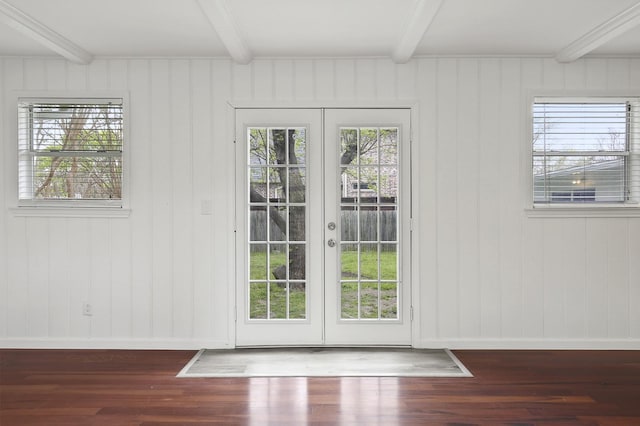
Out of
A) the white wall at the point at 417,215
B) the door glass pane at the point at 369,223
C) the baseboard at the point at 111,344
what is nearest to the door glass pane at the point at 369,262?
the door glass pane at the point at 369,223

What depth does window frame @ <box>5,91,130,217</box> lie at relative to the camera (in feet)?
12.9

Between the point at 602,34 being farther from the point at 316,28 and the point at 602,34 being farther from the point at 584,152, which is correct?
the point at 316,28

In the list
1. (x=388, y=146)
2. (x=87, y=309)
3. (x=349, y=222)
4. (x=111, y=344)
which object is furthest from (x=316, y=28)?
(x=111, y=344)

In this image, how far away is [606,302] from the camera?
393cm

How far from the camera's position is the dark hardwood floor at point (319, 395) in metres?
2.68

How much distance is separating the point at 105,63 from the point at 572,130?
4070 millimetres

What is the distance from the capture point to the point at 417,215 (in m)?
3.93

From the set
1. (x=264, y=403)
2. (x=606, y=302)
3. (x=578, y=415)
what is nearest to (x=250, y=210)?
(x=264, y=403)

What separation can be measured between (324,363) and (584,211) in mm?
2537

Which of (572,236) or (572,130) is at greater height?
(572,130)

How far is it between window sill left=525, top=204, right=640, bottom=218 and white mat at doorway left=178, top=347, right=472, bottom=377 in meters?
1.43

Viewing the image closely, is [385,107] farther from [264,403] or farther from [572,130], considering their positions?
[264,403]

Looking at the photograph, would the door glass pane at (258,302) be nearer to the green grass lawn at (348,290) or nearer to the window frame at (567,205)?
the green grass lawn at (348,290)

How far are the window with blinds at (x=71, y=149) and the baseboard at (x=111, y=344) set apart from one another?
1.19 metres
